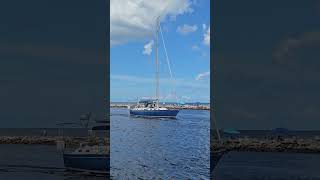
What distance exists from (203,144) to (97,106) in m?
37.6

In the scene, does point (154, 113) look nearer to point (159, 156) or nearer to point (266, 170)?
point (159, 156)

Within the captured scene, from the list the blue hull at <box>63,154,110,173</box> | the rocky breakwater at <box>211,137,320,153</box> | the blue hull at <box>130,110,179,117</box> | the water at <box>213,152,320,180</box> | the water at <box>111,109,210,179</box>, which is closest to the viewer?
the blue hull at <box>63,154,110,173</box>

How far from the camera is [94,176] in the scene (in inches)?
794

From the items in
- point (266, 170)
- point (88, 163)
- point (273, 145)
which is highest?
point (88, 163)

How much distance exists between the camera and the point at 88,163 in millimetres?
20703

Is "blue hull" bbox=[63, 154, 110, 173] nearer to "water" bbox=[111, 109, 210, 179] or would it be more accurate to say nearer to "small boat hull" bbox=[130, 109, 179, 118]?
"water" bbox=[111, 109, 210, 179]

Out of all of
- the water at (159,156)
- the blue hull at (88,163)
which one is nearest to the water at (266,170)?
the water at (159,156)

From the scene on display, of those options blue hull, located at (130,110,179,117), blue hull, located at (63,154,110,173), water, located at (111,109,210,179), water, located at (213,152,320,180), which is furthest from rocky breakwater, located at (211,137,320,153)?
blue hull, located at (63,154,110,173)

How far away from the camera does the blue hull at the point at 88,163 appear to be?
18.9m

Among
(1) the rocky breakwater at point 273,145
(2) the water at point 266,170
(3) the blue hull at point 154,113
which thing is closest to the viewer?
(2) the water at point 266,170

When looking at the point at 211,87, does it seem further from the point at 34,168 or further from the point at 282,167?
the point at 282,167

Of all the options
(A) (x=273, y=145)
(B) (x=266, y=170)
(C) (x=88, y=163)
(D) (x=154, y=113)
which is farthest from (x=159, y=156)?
(D) (x=154, y=113)

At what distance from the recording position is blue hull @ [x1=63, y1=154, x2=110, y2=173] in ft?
62.1

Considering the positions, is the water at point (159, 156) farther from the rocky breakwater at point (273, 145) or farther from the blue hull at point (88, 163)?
the rocky breakwater at point (273, 145)
